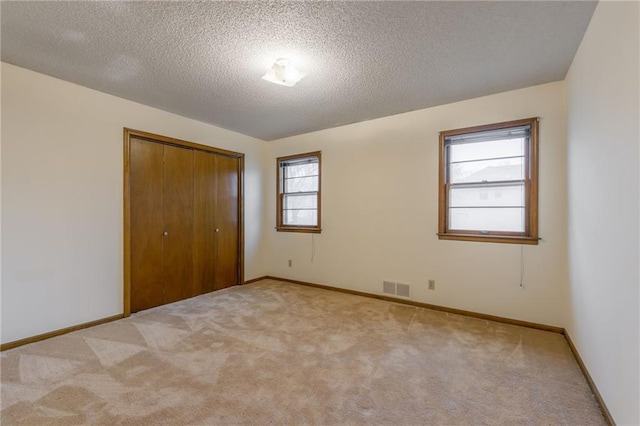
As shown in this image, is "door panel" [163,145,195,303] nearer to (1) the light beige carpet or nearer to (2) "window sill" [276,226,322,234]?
(1) the light beige carpet

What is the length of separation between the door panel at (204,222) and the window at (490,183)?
3.20 m

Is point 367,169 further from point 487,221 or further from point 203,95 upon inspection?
point 203,95

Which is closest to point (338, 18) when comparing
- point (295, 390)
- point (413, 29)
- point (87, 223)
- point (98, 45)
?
point (413, 29)

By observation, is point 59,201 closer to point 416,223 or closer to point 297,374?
point 297,374

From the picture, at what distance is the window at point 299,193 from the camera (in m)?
4.69

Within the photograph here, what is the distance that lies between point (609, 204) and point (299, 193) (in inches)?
149

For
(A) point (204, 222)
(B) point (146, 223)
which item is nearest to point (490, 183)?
(A) point (204, 222)

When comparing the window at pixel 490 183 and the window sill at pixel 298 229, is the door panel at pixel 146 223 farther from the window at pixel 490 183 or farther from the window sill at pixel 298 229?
the window at pixel 490 183

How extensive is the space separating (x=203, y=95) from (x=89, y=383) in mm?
2774

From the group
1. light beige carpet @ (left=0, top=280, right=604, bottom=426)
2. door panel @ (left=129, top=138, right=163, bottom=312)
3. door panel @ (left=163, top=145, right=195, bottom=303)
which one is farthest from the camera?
door panel @ (left=163, top=145, right=195, bottom=303)

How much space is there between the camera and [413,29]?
2.04 metres

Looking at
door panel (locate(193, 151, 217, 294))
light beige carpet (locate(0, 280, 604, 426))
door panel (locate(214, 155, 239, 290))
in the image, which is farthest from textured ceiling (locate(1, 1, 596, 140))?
light beige carpet (locate(0, 280, 604, 426))

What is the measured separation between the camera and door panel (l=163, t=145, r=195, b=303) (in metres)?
3.73

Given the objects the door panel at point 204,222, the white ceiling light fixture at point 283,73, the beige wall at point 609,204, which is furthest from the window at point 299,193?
the beige wall at point 609,204
